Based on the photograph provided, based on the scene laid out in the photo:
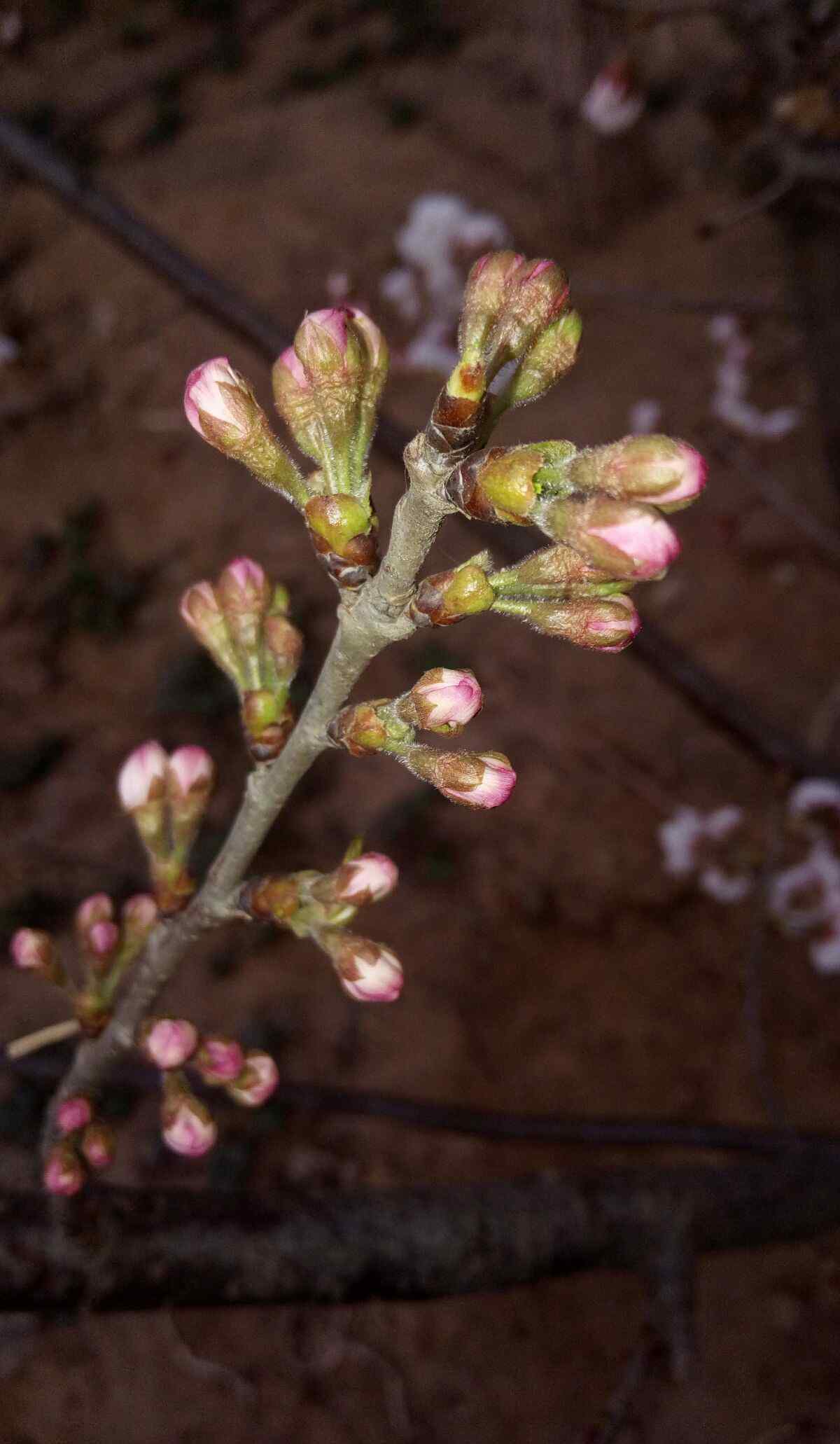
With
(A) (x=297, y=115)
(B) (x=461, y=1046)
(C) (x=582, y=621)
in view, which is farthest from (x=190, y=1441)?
(A) (x=297, y=115)

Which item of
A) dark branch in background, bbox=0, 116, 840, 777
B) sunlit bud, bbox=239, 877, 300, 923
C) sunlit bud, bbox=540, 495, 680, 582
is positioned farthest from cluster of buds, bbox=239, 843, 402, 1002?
dark branch in background, bbox=0, 116, 840, 777

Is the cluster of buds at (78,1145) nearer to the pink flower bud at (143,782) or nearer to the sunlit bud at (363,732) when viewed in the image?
the pink flower bud at (143,782)

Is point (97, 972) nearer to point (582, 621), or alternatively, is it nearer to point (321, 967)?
point (582, 621)

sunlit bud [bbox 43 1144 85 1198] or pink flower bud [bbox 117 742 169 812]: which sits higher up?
pink flower bud [bbox 117 742 169 812]

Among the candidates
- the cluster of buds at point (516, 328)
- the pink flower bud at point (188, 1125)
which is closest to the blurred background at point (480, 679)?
the pink flower bud at point (188, 1125)

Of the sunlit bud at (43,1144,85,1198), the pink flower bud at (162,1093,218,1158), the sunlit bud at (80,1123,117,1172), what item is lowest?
the sunlit bud at (80,1123,117,1172)

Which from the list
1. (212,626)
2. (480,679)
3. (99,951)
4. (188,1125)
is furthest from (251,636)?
(480,679)

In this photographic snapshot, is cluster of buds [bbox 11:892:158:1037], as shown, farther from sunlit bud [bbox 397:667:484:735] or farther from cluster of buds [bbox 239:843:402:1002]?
sunlit bud [bbox 397:667:484:735]
